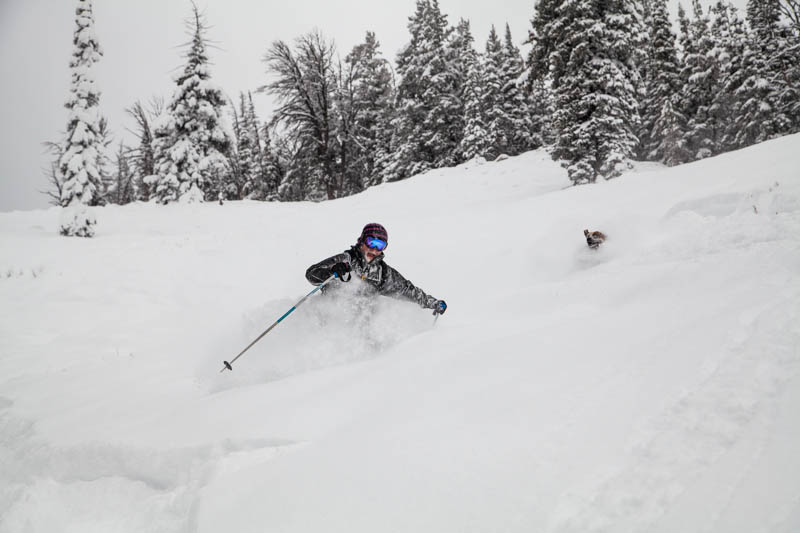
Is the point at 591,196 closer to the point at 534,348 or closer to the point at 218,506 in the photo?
the point at 534,348

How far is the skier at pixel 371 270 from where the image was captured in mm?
5008

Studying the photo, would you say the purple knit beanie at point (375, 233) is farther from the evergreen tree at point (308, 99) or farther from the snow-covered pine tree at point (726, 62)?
the snow-covered pine tree at point (726, 62)

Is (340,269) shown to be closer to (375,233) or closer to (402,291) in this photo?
(375,233)

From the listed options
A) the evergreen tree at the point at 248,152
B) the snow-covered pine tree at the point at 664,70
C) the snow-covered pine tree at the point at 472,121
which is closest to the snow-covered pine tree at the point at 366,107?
the snow-covered pine tree at the point at 472,121

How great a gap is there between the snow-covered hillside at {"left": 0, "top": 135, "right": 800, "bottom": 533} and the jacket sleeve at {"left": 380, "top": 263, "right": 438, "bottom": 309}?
19 cm

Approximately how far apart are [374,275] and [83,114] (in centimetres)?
1582

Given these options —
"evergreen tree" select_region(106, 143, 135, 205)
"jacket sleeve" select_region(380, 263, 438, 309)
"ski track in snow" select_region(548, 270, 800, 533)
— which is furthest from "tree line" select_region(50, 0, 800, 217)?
"ski track in snow" select_region(548, 270, 800, 533)

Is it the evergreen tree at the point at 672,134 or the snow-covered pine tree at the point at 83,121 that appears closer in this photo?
the snow-covered pine tree at the point at 83,121

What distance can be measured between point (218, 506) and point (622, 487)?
2315mm

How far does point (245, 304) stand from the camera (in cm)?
856

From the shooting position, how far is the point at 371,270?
17.4ft

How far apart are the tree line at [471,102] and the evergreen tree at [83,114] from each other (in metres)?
0.05

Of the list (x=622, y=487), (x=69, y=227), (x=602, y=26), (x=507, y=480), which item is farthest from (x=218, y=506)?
(x=602, y=26)

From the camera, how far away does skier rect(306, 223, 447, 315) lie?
5.01m
